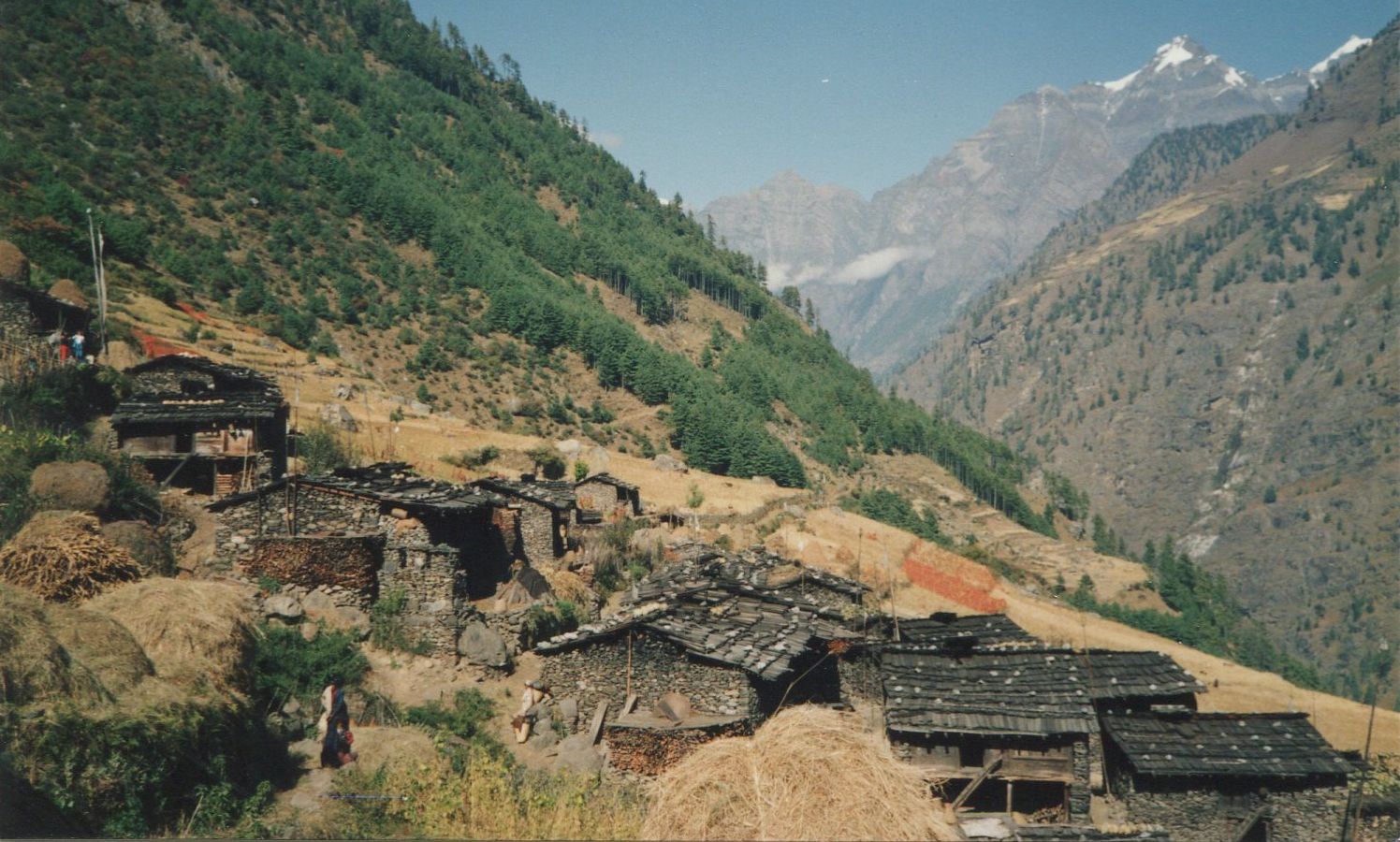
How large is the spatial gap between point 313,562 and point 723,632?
35.7ft

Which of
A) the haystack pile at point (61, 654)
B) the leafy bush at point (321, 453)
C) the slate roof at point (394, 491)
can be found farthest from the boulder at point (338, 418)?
the haystack pile at point (61, 654)

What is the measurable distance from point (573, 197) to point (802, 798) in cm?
17811

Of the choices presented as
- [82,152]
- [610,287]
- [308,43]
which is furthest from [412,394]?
[308,43]

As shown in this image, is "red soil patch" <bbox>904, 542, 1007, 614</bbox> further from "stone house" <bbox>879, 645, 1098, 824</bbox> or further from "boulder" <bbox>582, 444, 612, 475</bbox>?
"stone house" <bbox>879, 645, 1098, 824</bbox>

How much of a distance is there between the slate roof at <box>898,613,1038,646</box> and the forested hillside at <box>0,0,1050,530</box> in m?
51.7

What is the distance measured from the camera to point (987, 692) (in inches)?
973

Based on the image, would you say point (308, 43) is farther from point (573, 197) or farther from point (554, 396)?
point (554, 396)

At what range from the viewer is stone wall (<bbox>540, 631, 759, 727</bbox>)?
68.8ft

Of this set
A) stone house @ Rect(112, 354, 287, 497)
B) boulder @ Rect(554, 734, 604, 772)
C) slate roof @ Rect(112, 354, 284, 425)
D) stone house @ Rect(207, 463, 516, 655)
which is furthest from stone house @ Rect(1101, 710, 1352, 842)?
slate roof @ Rect(112, 354, 284, 425)

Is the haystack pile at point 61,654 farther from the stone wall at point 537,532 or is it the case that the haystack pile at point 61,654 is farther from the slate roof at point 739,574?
the stone wall at point 537,532

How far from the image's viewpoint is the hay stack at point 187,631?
16562 mm

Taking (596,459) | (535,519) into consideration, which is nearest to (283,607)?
(535,519)

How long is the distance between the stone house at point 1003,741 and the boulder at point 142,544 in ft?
61.8

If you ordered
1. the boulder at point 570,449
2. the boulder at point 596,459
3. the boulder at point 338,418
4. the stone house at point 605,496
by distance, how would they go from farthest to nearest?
the boulder at point 570,449
the boulder at point 596,459
the boulder at point 338,418
the stone house at point 605,496
